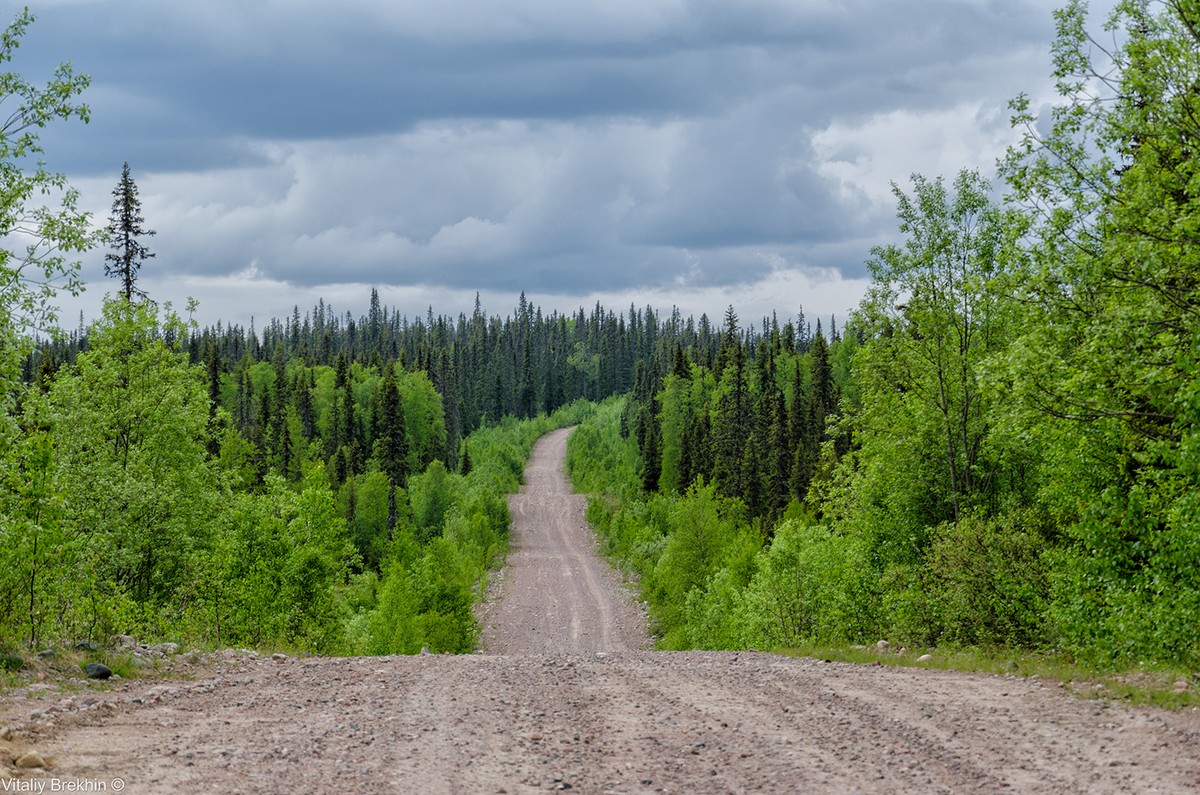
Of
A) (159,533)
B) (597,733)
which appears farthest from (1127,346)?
(159,533)

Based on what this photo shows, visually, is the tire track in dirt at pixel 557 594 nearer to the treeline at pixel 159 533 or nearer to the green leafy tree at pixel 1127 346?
the treeline at pixel 159 533

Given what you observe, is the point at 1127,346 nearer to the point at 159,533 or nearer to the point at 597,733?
the point at 597,733

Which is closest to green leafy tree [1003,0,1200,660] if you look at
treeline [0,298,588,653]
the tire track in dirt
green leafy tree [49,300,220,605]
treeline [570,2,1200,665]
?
treeline [570,2,1200,665]

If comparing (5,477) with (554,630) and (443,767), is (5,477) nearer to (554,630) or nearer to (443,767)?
(443,767)

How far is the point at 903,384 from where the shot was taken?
2478 centimetres

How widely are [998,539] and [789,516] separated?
38832mm

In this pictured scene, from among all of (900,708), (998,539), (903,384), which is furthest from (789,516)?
(900,708)

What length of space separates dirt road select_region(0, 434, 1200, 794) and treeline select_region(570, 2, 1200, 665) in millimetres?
3460

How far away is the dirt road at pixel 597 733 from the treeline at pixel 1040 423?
3460mm

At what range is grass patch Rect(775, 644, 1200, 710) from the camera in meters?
10.2

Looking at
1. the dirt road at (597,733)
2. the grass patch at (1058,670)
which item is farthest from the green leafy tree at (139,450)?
the grass patch at (1058,670)

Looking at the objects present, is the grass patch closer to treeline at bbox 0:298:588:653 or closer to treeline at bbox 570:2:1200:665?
treeline at bbox 570:2:1200:665

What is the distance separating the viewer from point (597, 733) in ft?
30.2

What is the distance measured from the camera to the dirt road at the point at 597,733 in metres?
7.41
